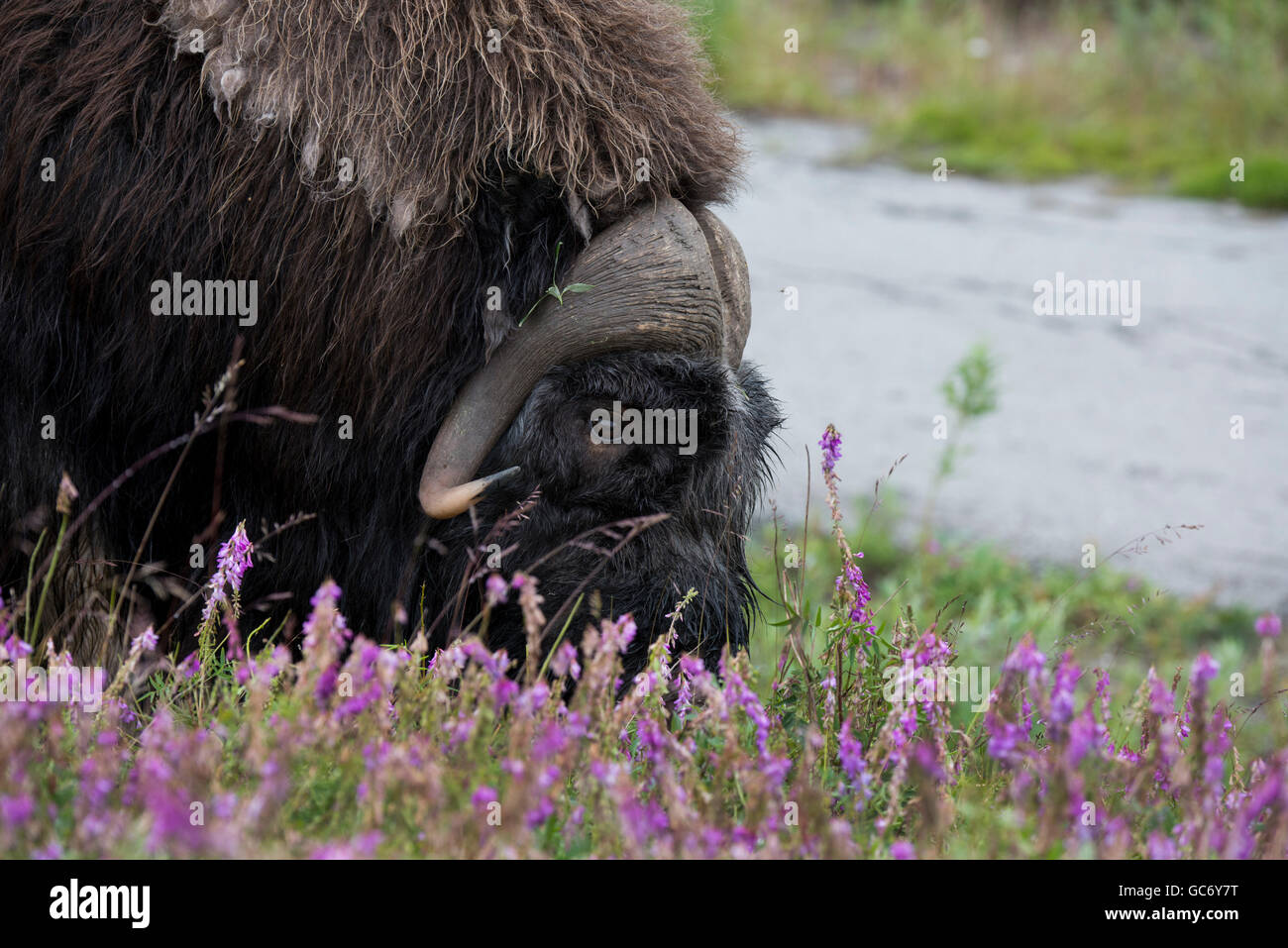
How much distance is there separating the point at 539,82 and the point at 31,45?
4.01 ft

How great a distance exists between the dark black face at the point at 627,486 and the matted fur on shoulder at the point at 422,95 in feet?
1.36

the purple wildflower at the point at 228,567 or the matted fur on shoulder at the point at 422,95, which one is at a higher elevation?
the matted fur on shoulder at the point at 422,95

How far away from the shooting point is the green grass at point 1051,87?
486 inches

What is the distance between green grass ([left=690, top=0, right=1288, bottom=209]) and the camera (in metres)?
12.3

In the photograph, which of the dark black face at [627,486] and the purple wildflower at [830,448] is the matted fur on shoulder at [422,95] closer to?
the dark black face at [627,486]

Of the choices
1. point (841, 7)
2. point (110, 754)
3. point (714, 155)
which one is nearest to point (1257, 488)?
point (714, 155)

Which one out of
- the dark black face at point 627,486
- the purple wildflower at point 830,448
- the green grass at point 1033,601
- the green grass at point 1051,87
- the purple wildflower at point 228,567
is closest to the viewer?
the purple wildflower at point 228,567

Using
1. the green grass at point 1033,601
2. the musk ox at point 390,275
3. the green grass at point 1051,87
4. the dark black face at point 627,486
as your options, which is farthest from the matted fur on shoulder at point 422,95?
the green grass at point 1051,87

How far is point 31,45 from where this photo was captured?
11.1 ft

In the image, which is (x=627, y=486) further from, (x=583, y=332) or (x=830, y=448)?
A: (x=830, y=448)

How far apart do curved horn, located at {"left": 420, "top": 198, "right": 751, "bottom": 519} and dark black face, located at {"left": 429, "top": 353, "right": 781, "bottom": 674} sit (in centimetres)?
5

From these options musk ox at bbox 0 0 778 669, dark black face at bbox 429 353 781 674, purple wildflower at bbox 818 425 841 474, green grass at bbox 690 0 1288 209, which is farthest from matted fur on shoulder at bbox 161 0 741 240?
green grass at bbox 690 0 1288 209

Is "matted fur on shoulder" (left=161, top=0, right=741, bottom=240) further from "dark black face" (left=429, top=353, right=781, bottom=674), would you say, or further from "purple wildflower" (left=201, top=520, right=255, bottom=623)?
"purple wildflower" (left=201, top=520, right=255, bottom=623)
